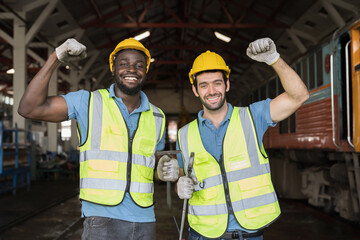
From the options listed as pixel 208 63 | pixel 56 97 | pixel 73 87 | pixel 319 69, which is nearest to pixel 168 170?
pixel 208 63

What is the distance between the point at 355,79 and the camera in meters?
6.11

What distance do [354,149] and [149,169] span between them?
4264 mm

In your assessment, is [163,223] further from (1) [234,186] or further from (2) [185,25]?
(2) [185,25]

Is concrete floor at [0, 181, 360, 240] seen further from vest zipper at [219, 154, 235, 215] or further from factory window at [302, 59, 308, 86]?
vest zipper at [219, 154, 235, 215]

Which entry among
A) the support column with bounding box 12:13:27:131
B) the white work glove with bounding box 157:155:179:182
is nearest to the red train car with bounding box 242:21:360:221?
the white work glove with bounding box 157:155:179:182

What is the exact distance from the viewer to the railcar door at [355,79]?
5.92m

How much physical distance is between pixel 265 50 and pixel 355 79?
412cm

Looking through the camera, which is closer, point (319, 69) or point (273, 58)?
point (273, 58)

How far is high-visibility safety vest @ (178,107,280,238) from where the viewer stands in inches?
105

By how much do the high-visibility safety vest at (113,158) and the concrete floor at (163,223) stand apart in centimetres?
308

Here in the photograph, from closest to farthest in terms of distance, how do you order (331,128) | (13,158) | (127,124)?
(127,124) < (331,128) < (13,158)

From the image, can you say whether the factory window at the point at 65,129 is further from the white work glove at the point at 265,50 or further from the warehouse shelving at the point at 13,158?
the white work glove at the point at 265,50

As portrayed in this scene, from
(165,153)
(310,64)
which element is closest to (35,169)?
(310,64)

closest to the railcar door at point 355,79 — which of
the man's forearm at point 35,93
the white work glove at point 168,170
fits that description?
the white work glove at point 168,170
